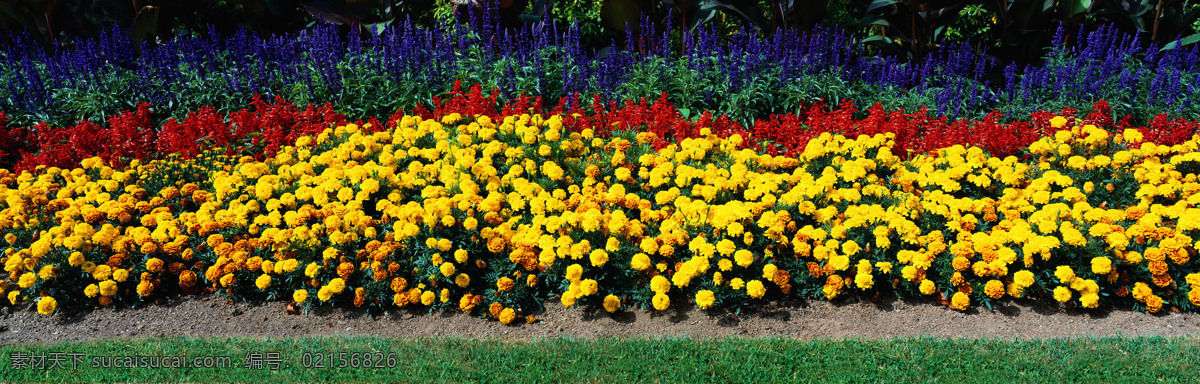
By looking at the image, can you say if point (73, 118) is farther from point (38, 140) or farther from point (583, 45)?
point (583, 45)

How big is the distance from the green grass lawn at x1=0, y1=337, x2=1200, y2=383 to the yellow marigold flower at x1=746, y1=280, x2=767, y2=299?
0.25 metres

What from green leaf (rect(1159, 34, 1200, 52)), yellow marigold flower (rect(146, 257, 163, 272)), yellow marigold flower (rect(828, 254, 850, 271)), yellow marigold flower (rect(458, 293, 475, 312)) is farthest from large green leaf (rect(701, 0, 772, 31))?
yellow marigold flower (rect(146, 257, 163, 272))

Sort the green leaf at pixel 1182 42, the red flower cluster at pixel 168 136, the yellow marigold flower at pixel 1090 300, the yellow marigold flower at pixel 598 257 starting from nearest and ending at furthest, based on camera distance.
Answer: the yellow marigold flower at pixel 1090 300, the yellow marigold flower at pixel 598 257, the red flower cluster at pixel 168 136, the green leaf at pixel 1182 42

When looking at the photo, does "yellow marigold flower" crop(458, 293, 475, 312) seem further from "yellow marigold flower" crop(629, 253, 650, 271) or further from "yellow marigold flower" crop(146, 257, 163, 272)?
"yellow marigold flower" crop(146, 257, 163, 272)

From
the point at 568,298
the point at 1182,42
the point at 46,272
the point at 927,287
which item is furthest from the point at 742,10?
the point at 46,272

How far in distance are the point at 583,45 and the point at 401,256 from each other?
6177mm

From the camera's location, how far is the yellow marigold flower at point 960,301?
4.26 meters

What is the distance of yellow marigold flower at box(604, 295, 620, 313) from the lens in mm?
4308

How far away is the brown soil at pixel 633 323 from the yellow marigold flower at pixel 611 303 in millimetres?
106

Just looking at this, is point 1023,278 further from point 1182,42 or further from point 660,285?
point 1182,42

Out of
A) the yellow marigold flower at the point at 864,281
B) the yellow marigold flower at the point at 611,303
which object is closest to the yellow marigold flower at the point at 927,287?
the yellow marigold flower at the point at 864,281

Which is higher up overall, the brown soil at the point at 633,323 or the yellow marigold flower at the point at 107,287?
the yellow marigold flower at the point at 107,287

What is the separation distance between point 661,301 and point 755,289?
503 millimetres

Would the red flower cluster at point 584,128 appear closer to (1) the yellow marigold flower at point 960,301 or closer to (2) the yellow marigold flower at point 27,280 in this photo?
(2) the yellow marigold flower at point 27,280
